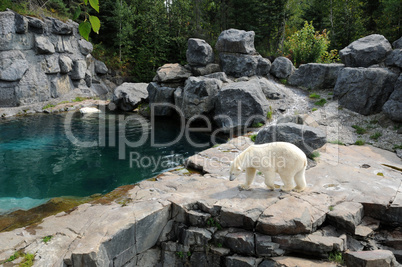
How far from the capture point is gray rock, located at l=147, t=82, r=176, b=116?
18111 millimetres

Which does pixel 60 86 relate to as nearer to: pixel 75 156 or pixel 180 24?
pixel 75 156

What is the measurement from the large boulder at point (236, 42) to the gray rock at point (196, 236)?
14340 millimetres

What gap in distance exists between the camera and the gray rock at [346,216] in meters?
5.44

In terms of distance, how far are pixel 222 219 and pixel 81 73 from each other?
74.6 ft

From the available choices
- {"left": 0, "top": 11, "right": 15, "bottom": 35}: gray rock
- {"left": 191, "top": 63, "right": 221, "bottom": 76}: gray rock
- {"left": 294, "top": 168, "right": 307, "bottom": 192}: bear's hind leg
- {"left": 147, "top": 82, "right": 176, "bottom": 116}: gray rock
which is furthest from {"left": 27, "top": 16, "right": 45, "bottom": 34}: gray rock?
{"left": 294, "top": 168, "right": 307, "bottom": 192}: bear's hind leg

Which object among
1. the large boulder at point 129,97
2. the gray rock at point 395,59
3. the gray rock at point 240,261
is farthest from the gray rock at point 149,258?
the large boulder at point 129,97

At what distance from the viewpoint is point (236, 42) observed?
17578mm

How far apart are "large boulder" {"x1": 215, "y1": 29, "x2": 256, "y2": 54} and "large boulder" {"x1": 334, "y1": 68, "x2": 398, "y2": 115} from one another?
22.7 feet

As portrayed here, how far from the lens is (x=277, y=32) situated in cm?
2772

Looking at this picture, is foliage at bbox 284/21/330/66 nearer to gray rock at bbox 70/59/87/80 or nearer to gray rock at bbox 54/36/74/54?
gray rock at bbox 70/59/87/80

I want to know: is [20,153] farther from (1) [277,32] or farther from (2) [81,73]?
(1) [277,32]

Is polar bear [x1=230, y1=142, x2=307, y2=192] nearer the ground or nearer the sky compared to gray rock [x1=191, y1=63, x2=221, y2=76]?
nearer the ground

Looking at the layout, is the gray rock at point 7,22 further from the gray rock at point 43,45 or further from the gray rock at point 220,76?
the gray rock at point 220,76

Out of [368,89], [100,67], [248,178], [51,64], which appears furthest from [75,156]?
[100,67]
